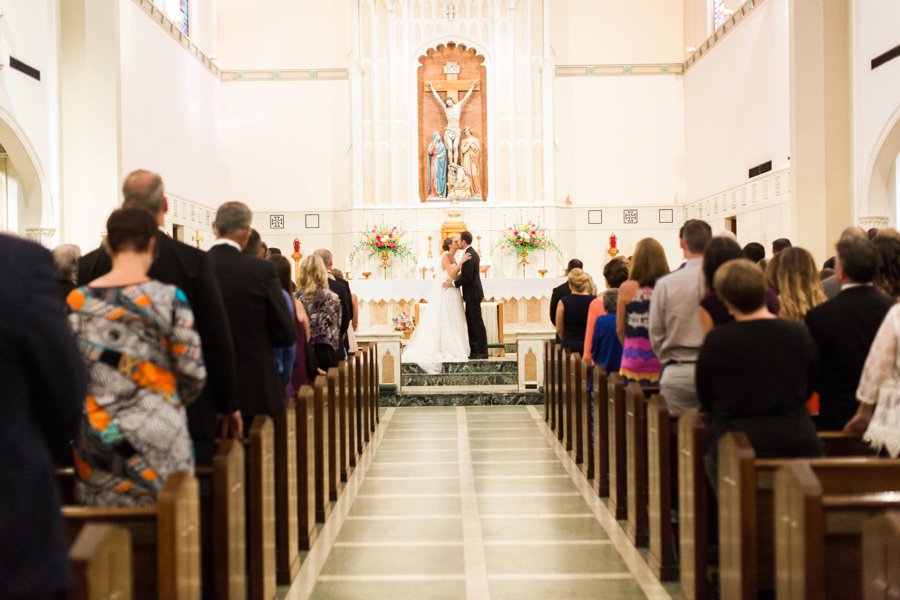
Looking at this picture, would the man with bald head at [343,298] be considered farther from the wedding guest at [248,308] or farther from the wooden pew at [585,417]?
the wedding guest at [248,308]

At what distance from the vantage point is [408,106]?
1966 centimetres

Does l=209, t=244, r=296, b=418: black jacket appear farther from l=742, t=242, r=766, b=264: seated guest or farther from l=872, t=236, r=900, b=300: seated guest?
l=742, t=242, r=766, b=264: seated guest

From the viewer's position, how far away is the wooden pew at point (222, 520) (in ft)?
11.4

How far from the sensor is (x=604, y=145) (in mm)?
20094

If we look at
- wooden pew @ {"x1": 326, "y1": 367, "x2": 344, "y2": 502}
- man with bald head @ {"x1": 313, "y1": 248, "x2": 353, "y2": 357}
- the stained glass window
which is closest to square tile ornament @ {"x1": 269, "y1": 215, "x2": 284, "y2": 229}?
the stained glass window

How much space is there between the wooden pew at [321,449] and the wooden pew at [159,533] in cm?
319

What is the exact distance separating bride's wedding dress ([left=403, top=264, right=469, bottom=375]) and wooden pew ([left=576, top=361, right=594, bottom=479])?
523 cm

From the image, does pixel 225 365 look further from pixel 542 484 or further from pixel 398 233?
pixel 398 233

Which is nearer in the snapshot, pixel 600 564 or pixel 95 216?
pixel 600 564

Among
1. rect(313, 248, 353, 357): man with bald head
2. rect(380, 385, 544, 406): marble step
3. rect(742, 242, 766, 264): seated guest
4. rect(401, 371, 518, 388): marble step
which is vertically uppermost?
rect(742, 242, 766, 264): seated guest

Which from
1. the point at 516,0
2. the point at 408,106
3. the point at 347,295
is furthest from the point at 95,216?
the point at 516,0

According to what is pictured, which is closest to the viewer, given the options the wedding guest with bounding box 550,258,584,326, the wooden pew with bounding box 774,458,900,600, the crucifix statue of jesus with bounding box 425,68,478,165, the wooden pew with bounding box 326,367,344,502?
the wooden pew with bounding box 774,458,900,600

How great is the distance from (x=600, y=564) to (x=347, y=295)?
4449 millimetres

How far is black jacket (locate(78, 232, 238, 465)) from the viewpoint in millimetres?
3750
